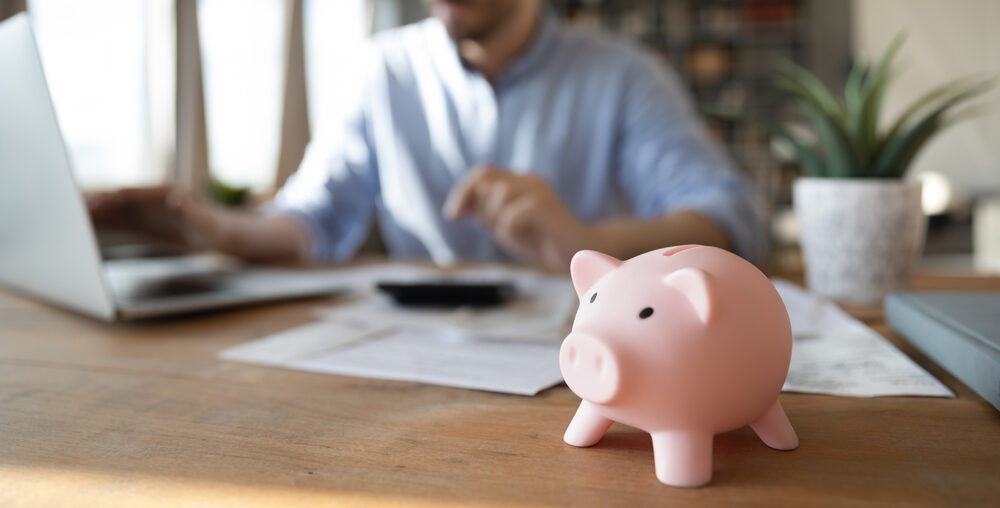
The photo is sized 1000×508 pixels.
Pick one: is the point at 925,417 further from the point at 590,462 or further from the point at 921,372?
the point at 590,462

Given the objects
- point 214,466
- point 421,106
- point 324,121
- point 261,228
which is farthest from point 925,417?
point 324,121

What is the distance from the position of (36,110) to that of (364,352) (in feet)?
0.98

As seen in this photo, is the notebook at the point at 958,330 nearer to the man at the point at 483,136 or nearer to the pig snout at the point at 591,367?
the pig snout at the point at 591,367

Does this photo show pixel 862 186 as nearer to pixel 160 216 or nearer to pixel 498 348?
pixel 498 348

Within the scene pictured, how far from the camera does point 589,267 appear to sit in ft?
1.08

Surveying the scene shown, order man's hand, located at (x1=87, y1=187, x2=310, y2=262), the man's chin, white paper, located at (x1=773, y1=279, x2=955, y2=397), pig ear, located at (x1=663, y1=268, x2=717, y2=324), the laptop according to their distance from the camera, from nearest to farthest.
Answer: pig ear, located at (x1=663, y1=268, x2=717, y2=324) → white paper, located at (x1=773, y1=279, x2=955, y2=397) → the laptop → man's hand, located at (x1=87, y1=187, x2=310, y2=262) → the man's chin

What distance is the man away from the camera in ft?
4.06

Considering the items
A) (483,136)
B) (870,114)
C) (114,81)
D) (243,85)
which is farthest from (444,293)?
(243,85)

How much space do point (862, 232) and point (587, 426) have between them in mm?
480

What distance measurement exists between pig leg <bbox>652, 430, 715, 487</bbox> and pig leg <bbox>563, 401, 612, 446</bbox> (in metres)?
0.04

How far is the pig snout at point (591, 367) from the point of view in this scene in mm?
269

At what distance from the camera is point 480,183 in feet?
2.79

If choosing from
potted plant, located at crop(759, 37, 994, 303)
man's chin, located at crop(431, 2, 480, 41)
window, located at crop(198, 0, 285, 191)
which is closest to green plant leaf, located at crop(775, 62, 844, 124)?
potted plant, located at crop(759, 37, 994, 303)

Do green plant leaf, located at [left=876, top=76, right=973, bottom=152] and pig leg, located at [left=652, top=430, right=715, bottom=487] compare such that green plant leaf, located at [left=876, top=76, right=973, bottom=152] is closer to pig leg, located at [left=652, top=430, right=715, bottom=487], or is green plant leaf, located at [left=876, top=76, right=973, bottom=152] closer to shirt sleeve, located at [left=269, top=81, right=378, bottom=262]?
pig leg, located at [left=652, top=430, right=715, bottom=487]
